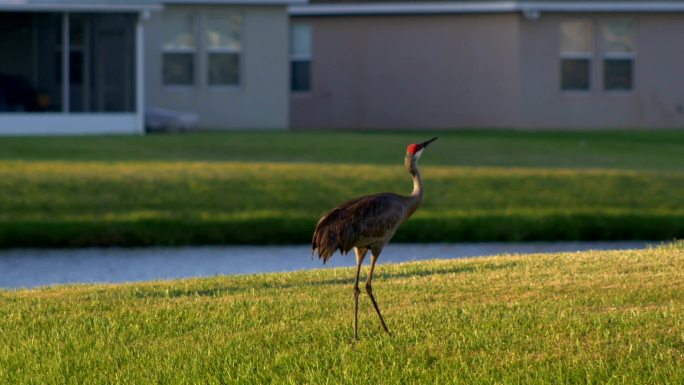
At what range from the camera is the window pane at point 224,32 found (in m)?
33.0

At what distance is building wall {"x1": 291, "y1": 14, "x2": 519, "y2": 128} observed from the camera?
35531 mm

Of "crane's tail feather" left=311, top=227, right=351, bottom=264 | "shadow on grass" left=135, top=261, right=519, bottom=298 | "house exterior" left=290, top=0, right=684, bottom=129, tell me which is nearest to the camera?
"crane's tail feather" left=311, top=227, right=351, bottom=264

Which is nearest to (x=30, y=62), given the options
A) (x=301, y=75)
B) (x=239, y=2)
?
(x=239, y=2)

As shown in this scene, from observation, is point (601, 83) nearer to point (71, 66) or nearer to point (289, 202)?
point (71, 66)

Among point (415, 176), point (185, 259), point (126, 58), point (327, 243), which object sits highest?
point (126, 58)

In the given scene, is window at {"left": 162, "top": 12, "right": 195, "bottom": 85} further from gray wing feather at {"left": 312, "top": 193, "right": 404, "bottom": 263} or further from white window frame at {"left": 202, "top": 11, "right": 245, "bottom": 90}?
gray wing feather at {"left": 312, "top": 193, "right": 404, "bottom": 263}

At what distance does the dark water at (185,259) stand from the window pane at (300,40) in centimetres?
1956

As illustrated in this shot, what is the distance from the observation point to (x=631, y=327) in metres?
8.40

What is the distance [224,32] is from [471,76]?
22.0 ft

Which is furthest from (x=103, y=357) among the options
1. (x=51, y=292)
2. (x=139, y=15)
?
(x=139, y=15)

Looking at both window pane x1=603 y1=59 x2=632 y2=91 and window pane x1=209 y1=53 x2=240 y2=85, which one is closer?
window pane x1=209 y1=53 x2=240 y2=85

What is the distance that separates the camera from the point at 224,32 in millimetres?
33094

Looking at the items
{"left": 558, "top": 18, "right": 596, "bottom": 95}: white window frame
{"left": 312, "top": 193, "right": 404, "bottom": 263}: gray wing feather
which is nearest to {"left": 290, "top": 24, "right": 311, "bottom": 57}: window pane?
{"left": 558, "top": 18, "right": 596, "bottom": 95}: white window frame

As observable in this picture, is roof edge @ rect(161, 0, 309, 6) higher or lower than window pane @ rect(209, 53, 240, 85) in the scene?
higher
